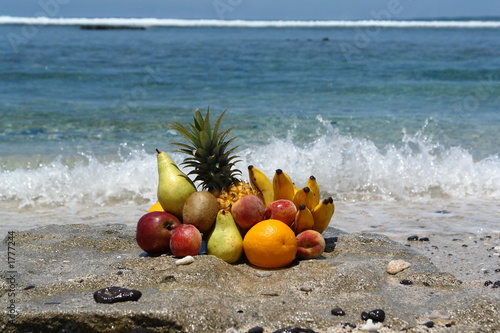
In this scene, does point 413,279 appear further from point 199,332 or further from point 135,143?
point 135,143

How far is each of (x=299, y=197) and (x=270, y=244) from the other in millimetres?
464

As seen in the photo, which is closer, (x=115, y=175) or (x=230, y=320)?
(x=230, y=320)

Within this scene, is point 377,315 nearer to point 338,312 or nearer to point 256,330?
point 338,312

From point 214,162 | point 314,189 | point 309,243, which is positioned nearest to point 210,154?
point 214,162

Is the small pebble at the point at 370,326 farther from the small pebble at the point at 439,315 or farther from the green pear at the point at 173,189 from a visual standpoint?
the green pear at the point at 173,189

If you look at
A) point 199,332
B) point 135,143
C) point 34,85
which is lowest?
point 199,332

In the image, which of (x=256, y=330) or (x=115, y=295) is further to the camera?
(x=115, y=295)

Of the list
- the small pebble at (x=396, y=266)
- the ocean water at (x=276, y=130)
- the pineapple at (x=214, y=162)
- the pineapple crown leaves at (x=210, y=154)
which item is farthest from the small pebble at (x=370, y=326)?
the ocean water at (x=276, y=130)

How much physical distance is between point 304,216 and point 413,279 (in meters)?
0.80

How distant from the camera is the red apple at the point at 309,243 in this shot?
3.83m

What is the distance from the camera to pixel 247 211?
375cm

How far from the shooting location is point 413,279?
360 centimetres

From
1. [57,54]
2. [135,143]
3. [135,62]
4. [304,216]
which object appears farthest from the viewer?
[57,54]

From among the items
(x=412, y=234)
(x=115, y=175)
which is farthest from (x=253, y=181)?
(x=115, y=175)
